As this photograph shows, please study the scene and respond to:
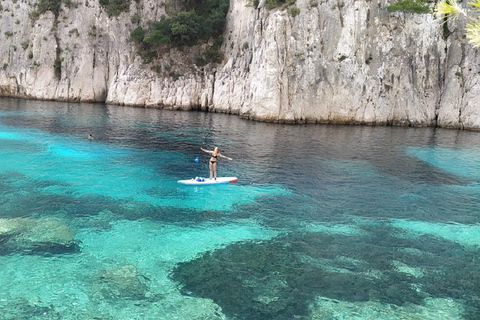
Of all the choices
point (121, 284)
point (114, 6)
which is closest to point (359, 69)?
point (121, 284)

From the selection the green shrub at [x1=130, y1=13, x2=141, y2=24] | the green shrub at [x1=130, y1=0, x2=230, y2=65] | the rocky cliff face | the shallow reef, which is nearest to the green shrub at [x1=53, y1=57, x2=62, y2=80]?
the green shrub at [x1=130, y1=0, x2=230, y2=65]

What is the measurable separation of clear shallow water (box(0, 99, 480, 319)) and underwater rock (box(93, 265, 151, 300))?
5 cm

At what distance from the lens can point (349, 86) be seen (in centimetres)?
4791

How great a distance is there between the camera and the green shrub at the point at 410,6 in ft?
157

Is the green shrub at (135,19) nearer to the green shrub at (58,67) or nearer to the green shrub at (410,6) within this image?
the green shrub at (58,67)

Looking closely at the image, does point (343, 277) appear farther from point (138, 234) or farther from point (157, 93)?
point (157, 93)

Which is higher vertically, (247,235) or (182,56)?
(182,56)

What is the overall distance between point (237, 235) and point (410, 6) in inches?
1751

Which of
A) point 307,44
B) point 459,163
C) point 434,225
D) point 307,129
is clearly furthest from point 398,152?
point 307,44

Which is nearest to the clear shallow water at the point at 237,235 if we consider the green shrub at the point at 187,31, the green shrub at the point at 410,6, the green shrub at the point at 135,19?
the green shrub at the point at 410,6

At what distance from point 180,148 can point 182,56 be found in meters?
39.9

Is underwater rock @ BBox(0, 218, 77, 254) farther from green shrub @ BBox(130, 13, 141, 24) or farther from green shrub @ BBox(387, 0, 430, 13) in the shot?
green shrub @ BBox(130, 13, 141, 24)

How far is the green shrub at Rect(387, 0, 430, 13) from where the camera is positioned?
47.7 metres

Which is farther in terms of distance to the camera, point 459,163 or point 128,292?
point 459,163
